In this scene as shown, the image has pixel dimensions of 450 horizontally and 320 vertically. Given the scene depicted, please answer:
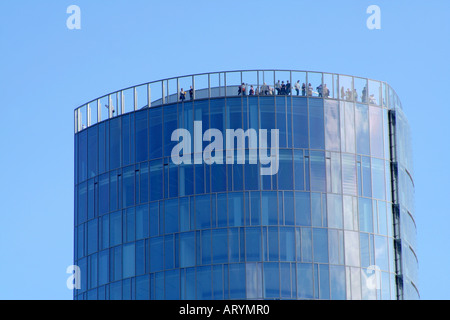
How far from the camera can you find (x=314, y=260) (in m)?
145

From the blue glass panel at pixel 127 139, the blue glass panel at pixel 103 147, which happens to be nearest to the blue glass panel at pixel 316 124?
the blue glass panel at pixel 127 139

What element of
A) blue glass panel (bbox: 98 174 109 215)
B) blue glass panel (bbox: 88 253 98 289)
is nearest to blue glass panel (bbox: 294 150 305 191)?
blue glass panel (bbox: 98 174 109 215)

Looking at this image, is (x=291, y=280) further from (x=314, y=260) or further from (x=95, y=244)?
(x=95, y=244)

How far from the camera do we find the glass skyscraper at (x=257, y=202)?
5689 inches

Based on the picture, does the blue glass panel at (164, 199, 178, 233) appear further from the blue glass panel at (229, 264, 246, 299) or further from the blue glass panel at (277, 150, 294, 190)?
the blue glass panel at (277, 150, 294, 190)

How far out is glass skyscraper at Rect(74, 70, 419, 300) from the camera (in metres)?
144

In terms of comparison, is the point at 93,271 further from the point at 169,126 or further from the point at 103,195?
the point at 169,126

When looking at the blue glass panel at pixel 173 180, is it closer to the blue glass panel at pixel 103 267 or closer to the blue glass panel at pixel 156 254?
the blue glass panel at pixel 156 254

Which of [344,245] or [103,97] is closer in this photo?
[344,245]

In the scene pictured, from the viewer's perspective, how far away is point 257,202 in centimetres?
14525

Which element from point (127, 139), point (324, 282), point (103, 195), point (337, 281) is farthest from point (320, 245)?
point (103, 195)
